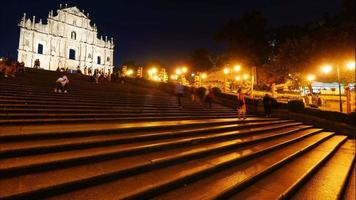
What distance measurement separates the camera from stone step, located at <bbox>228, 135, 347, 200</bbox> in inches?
156

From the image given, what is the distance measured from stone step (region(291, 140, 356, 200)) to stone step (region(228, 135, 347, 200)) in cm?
14

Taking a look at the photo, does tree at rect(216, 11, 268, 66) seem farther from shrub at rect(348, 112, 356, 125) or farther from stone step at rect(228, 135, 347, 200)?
stone step at rect(228, 135, 347, 200)

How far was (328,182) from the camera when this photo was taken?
16.8 ft

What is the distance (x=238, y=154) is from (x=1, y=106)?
7.82 metres

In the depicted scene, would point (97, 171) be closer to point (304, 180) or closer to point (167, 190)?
point (167, 190)

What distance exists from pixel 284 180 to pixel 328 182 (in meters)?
1.37

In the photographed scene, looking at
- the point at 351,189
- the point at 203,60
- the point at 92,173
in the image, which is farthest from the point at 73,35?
the point at 351,189

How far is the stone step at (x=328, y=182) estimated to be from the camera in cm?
436

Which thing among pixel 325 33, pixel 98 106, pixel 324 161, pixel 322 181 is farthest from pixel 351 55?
pixel 98 106

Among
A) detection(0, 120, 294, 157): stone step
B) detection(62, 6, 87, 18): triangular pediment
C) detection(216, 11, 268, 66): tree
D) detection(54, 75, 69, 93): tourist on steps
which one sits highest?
detection(62, 6, 87, 18): triangular pediment

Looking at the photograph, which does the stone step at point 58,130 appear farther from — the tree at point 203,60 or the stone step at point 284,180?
the tree at point 203,60

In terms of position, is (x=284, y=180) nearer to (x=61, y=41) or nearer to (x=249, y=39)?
(x=249, y=39)

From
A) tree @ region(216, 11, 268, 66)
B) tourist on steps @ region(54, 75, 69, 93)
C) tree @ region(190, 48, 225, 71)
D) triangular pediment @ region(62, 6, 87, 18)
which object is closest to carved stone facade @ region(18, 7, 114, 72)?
triangular pediment @ region(62, 6, 87, 18)

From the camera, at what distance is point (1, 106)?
720cm
